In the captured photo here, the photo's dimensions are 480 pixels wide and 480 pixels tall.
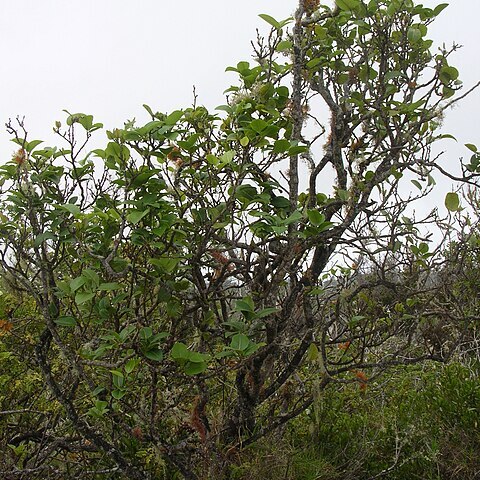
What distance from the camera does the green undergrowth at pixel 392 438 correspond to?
3697 millimetres

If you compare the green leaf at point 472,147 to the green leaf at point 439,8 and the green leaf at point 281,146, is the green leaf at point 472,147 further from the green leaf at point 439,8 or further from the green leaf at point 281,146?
the green leaf at point 281,146

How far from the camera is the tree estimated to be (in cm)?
241

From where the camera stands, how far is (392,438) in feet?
13.7

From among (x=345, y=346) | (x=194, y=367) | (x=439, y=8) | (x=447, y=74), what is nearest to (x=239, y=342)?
(x=194, y=367)

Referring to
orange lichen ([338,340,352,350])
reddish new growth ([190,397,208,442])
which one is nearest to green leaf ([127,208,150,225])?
reddish new growth ([190,397,208,442])

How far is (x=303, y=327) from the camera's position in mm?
3406

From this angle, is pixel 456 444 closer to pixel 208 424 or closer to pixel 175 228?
pixel 208 424

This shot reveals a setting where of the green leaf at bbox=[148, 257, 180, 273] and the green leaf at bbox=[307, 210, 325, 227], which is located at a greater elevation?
the green leaf at bbox=[307, 210, 325, 227]

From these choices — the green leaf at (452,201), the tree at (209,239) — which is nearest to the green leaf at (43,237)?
the tree at (209,239)

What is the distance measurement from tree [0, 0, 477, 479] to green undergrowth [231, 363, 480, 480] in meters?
0.47

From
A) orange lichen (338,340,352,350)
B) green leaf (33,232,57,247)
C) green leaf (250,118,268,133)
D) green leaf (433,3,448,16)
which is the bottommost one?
orange lichen (338,340,352,350)

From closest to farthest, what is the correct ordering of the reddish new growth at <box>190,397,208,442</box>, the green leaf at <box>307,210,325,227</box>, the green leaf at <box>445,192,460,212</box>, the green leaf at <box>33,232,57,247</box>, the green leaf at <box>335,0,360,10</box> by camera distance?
the green leaf at <box>307,210,325,227</box>, the green leaf at <box>33,232,57,247</box>, the reddish new growth at <box>190,397,208,442</box>, the green leaf at <box>335,0,360,10</box>, the green leaf at <box>445,192,460,212</box>

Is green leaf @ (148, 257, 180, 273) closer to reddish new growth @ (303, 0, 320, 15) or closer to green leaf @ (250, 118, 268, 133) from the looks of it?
green leaf @ (250, 118, 268, 133)

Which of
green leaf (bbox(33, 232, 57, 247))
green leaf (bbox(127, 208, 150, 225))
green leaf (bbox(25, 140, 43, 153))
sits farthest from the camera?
green leaf (bbox(25, 140, 43, 153))
